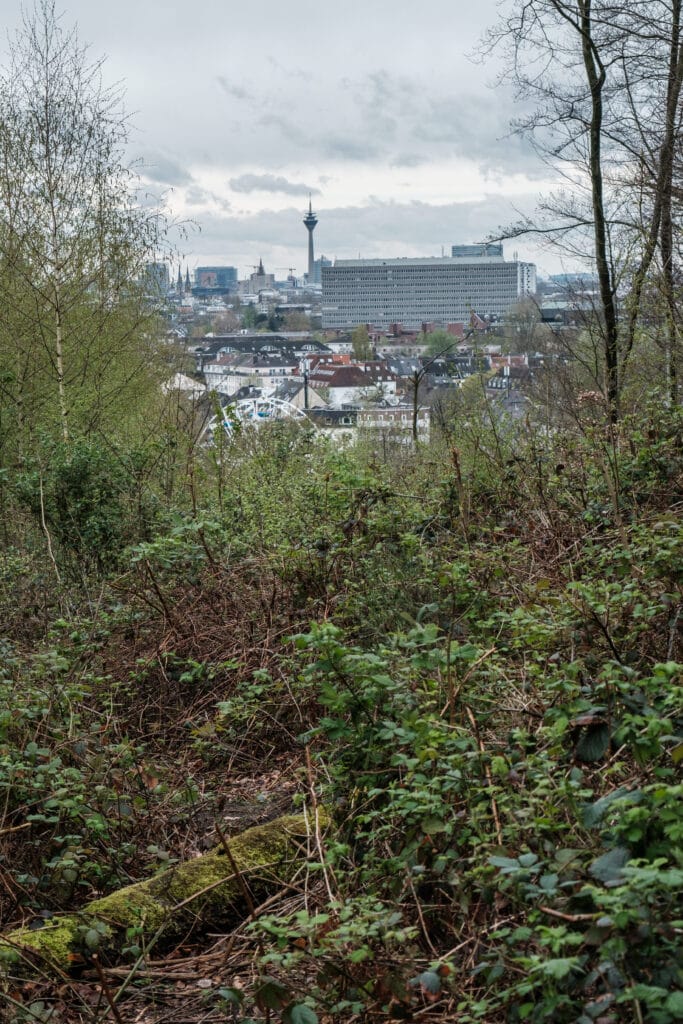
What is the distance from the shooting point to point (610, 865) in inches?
99.8

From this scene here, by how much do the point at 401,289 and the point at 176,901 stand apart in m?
102

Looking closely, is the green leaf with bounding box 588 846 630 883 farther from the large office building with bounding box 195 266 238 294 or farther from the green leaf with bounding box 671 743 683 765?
the large office building with bounding box 195 266 238 294

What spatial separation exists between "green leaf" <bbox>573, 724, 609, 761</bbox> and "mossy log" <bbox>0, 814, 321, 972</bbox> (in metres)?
1.31

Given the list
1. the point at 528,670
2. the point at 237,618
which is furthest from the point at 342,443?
the point at 528,670

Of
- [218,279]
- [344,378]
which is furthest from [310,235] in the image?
[344,378]

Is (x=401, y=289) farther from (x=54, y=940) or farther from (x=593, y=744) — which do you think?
(x=593, y=744)

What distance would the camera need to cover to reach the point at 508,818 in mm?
3246

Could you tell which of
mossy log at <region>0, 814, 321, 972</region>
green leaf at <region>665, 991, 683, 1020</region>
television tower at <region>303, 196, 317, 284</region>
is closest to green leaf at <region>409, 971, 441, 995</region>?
green leaf at <region>665, 991, 683, 1020</region>

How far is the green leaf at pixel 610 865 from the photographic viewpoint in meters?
2.50

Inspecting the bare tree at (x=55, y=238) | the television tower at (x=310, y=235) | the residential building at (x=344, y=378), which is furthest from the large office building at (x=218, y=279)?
the bare tree at (x=55, y=238)

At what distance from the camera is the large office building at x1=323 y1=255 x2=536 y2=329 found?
3158 inches

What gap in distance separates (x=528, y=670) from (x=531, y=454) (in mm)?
4671

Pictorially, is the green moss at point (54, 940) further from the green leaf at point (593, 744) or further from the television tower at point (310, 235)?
the television tower at point (310, 235)

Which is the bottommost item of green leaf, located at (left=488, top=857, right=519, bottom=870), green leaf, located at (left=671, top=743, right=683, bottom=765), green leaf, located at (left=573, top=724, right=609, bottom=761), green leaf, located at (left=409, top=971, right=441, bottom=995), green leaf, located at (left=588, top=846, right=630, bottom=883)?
green leaf, located at (left=409, top=971, right=441, bottom=995)
